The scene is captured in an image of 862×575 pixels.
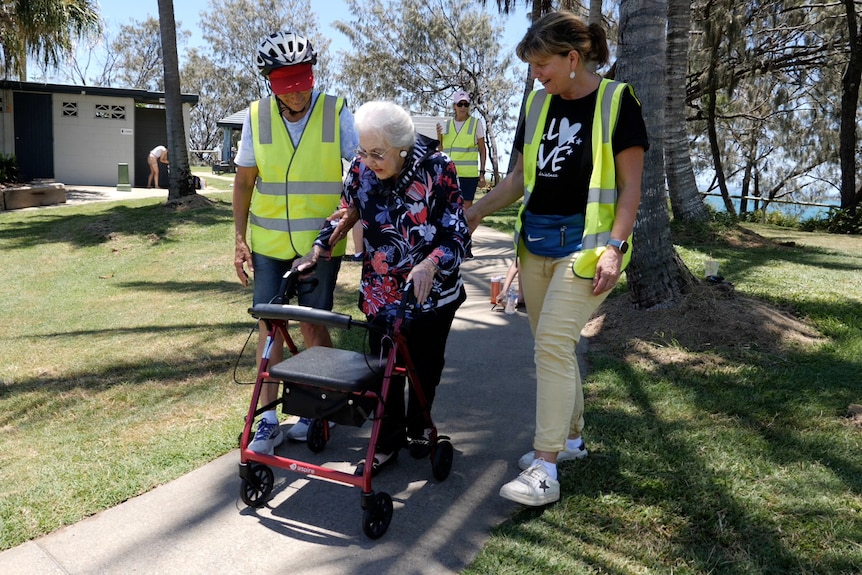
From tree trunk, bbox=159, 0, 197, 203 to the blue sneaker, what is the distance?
40.4ft

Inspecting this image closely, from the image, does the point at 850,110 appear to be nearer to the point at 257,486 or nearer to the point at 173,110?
the point at 173,110

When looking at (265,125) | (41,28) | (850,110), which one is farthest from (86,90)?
(265,125)

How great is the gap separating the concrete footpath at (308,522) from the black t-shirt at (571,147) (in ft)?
4.33

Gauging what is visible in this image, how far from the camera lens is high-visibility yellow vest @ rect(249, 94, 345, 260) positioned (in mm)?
3949

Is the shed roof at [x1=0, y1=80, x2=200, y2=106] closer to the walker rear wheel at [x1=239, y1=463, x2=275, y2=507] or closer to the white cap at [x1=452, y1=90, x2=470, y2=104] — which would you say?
the white cap at [x1=452, y1=90, x2=470, y2=104]

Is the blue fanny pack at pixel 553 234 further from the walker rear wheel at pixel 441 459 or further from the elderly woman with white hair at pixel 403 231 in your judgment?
the walker rear wheel at pixel 441 459

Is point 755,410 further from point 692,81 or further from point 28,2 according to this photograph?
point 692,81

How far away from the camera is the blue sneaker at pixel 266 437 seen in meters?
3.84

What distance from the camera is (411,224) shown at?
348 centimetres

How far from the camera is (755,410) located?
4.43 metres

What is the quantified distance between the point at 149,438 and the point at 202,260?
292 inches

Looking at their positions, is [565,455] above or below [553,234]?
below

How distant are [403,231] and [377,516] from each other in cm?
120

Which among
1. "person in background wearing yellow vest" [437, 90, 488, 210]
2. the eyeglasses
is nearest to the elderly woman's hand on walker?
the eyeglasses
